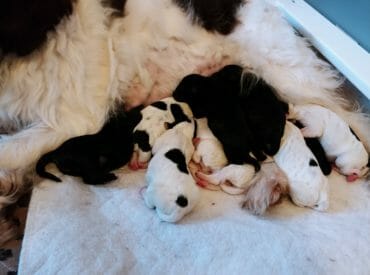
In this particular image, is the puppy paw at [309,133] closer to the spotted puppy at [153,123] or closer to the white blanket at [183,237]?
the white blanket at [183,237]

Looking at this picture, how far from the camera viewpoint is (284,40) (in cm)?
164

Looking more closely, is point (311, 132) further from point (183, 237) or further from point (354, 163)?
point (183, 237)

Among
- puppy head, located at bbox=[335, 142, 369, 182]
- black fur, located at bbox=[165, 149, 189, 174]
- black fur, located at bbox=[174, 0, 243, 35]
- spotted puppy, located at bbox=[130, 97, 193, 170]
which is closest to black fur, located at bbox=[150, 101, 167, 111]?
spotted puppy, located at bbox=[130, 97, 193, 170]

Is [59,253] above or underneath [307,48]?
underneath

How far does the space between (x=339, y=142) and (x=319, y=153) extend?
7 cm

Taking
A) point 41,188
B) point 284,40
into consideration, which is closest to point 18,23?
point 41,188

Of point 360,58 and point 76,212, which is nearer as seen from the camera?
point 76,212

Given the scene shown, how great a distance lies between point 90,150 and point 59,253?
1.13 feet

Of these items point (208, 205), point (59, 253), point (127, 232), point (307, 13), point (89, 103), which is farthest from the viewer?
point (307, 13)

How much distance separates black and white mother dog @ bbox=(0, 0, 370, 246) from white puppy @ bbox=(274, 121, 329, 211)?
0.28 metres

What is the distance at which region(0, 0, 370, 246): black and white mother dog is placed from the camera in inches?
51.9

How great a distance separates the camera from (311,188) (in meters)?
1.29

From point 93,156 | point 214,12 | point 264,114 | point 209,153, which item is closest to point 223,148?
point 209,153

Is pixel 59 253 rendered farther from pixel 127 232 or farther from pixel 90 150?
pixel 90 150
